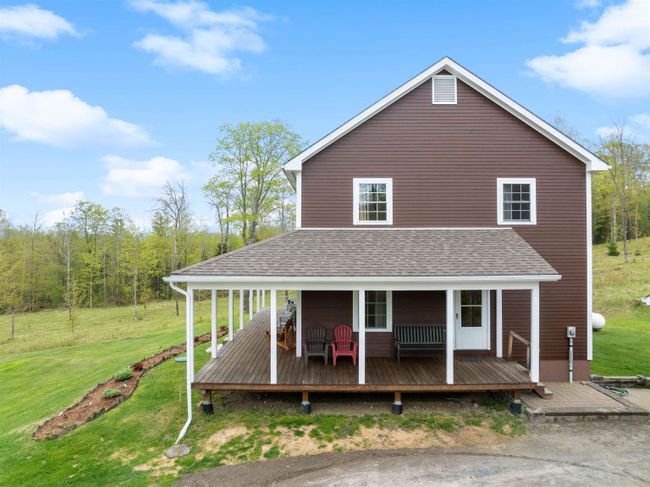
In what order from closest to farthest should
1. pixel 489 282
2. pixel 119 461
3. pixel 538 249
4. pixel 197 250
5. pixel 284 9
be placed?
1. pixel 119 461
2. pixel 489 282
3. pixel 538 249
4. pixel 284 9
5. pixel 197 250

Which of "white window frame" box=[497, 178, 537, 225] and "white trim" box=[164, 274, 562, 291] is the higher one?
"white window frame" box=[497, 178, 537, 225]

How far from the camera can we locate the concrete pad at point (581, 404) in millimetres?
7227

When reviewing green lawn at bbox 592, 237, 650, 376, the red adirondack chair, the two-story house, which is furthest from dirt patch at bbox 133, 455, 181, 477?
green lawn at bbox 592, 237, 650, 376

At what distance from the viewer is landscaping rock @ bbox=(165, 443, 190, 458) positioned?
6113 millimetres

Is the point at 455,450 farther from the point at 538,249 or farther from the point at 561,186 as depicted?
the point at 561,186

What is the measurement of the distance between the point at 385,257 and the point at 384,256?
6 centimetres

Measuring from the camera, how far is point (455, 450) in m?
6.26

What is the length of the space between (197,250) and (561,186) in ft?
104

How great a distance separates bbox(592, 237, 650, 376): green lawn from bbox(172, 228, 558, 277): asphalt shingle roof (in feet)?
17.9

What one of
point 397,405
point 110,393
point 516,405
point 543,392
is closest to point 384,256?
point 397,405

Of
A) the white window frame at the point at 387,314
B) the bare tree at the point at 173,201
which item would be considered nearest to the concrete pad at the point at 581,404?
the white window frame at the point at 387,314

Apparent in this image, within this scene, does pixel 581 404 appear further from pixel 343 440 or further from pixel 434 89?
pixel 434 89

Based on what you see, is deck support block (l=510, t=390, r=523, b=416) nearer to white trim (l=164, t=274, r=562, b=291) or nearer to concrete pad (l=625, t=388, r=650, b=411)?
white trim (l=164, t=274, r=562, b=291)

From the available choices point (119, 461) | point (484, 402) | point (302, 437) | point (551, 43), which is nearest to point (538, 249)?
point (484, 402)
